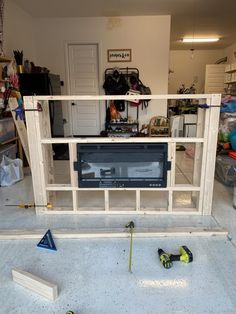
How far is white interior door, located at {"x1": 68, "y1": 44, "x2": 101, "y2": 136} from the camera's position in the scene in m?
5.42

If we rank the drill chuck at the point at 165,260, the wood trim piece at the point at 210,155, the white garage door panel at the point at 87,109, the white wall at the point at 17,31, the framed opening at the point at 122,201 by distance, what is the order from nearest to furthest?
the drill chuck at the point at 165,260 → the wood trim piece at the point at 210,155 → the framed opening at the point at 122,201 → the white wall at the point at 17,31 → the white garage door panel at the point at 87,109

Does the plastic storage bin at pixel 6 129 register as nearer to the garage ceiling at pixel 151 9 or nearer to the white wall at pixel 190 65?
the garage ceiling at pixel 151 9

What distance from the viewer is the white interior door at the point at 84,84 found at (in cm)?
542

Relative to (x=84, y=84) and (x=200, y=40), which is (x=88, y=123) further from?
(x=200, y=40)

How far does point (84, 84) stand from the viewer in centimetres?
556

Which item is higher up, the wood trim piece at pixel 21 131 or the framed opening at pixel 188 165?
the wood trim piece at pixel 21 131

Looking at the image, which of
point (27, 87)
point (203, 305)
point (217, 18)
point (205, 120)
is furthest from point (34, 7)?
point (203, 305)

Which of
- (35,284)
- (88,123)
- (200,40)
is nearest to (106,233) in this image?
(35,284)

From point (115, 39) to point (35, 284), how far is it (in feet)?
16.8

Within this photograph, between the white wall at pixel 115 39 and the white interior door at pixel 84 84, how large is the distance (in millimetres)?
163

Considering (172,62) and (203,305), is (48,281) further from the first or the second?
(172,62)

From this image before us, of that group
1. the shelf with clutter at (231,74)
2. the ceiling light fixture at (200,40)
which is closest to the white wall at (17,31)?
the ceiling light fixture at (200,40)

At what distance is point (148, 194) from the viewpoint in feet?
8.92

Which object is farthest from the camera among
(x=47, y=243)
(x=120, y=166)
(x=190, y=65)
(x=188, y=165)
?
(x=190, y=65)
